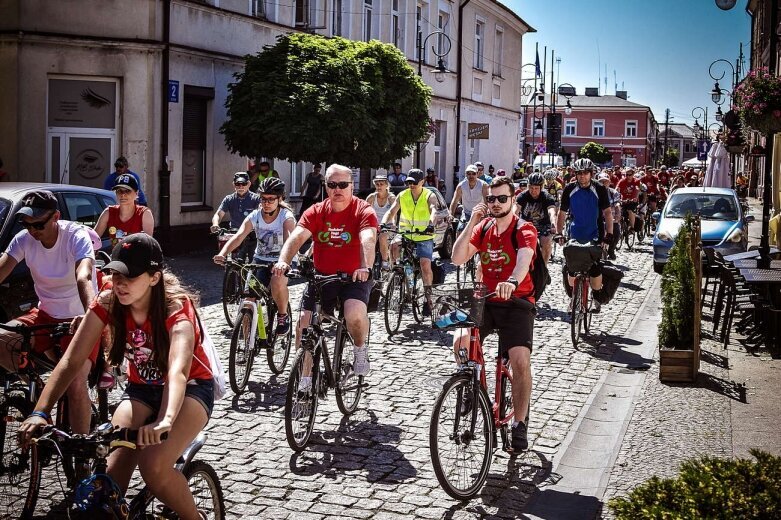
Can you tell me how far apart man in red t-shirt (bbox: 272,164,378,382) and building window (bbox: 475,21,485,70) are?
117 feet

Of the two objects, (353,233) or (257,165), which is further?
(257,165)

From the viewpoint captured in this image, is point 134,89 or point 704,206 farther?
point 704,206

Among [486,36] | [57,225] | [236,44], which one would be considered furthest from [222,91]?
[486,36]

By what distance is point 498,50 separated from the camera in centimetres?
4647

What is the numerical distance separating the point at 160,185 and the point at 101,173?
117cm

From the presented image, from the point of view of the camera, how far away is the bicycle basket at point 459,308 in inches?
253

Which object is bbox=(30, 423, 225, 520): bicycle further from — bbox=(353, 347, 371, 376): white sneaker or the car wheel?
the car wheel

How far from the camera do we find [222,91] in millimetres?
23484

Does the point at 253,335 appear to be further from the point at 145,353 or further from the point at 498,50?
the point at 498,50

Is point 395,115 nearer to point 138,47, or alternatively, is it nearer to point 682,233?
point 138,47

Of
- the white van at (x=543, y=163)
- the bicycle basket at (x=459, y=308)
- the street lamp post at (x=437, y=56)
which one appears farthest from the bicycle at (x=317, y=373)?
the white van at (x=543, y=163)

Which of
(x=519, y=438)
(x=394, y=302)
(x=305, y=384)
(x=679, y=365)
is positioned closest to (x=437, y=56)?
(x=394, y=302)

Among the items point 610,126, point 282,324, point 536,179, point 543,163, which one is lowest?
point 282,324

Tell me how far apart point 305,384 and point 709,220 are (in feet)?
51.6
